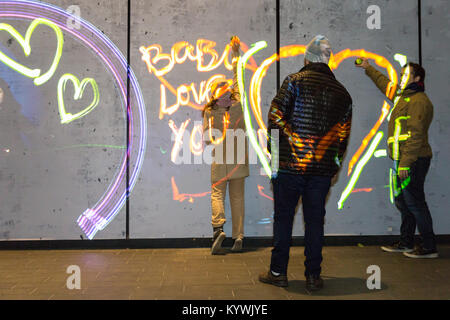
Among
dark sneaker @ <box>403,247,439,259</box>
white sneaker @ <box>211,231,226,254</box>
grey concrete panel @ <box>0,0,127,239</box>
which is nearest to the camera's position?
dark sneaker @ <box>403,247,439,259</box>

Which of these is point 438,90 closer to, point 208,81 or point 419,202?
point 419,202

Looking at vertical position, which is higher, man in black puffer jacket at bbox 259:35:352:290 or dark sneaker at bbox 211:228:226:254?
man in black puffer jacket at bbox 259:35:352:290

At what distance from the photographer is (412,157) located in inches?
171

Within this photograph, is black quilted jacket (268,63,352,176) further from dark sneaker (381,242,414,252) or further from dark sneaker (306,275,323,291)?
dark sneaker (381,242,414,252)

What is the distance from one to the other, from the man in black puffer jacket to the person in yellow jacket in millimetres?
1351

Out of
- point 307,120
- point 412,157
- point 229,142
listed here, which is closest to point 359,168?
point 412,157

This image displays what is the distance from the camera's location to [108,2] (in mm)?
5078

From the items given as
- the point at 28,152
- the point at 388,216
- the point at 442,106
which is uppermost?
the point at 442,106

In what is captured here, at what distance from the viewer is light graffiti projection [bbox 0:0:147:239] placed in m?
5.02

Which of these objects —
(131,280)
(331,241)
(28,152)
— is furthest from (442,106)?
(28,152)

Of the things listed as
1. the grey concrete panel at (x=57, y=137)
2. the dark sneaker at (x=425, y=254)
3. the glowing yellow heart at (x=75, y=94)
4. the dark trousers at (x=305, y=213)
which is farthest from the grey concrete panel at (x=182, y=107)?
the dark trousers at (x=305, y=213)

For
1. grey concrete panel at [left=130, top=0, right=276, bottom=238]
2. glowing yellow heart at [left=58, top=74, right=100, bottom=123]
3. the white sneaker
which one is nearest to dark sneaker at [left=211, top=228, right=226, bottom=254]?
the white sneaker
